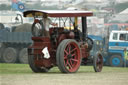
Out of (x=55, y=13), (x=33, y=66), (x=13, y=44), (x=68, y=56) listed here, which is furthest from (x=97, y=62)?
(x=13, y=44)

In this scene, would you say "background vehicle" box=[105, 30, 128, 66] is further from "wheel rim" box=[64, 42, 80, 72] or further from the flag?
the flag

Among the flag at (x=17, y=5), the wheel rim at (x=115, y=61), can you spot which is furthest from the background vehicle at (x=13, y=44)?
the flag at (x=17, y=5)

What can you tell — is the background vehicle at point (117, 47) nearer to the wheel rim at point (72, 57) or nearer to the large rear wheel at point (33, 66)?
the large rear wheel at point (33, 66)

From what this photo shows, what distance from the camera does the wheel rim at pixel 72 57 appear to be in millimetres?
14750

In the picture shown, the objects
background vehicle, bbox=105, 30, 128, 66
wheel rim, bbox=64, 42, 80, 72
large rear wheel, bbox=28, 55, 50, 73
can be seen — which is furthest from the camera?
background vehicle, bbox=105, 30, 128, 66

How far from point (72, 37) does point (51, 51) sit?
3.31ft

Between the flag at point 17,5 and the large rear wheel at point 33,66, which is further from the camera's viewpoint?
the flag at point 17,5

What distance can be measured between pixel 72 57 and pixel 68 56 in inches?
13.6

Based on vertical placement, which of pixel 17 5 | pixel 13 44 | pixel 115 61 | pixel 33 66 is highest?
pixel 33 66

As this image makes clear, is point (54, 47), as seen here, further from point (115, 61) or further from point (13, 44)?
point (13, 44)

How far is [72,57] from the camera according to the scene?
49.5 ft

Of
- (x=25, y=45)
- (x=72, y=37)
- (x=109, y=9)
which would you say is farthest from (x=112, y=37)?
(x=109, y=9)

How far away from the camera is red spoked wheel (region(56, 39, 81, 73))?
1438 cm

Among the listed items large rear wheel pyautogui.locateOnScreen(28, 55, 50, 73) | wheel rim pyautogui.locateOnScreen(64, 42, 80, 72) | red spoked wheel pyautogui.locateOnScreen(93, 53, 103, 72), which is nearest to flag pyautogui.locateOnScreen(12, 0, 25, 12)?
red spoked wheel pyautogui.locateOnScreen(93, 53, 103, 72)
